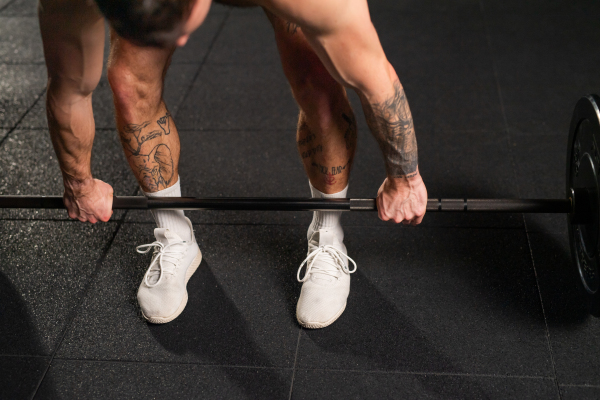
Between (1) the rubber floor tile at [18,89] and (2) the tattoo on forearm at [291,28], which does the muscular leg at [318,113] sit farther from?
(1) the rubber floor tile at [18,89]

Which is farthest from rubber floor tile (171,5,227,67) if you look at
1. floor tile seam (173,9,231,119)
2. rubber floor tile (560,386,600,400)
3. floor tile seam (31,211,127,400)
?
rubber floor tile (560,386,600,400)

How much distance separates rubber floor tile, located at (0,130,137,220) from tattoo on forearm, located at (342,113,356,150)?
806 mm

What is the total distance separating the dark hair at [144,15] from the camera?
0.72 m

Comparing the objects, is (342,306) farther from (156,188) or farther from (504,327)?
(156,188)

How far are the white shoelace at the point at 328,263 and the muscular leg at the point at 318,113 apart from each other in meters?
0.17

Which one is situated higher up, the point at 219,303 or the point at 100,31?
the point at 100,31

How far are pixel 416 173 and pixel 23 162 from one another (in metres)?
1.44

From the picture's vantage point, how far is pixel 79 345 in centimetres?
127

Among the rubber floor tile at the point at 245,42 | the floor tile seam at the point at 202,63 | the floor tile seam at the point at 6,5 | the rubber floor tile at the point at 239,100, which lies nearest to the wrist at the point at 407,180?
the rubber floor tile at the point at 239,100

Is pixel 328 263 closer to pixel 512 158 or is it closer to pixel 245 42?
pixel 512 158

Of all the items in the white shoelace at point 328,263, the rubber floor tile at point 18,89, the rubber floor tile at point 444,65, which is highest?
the white shoelace at point 328,263

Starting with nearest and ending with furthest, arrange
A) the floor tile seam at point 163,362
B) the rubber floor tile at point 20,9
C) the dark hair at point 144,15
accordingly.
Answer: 1. the dark hair at point 144,15
2. the floor tile seam at point 163,362
3. the rubber floor tile at point 20,9

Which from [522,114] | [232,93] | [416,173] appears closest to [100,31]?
[416,173]

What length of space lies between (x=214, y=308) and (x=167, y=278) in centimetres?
14
